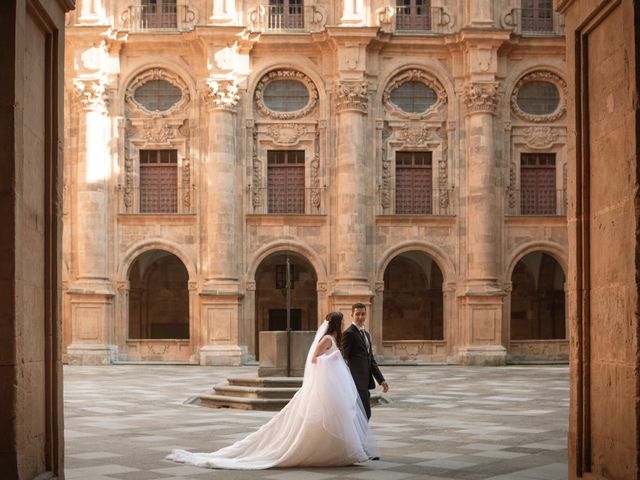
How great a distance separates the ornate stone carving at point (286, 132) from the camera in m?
38.4

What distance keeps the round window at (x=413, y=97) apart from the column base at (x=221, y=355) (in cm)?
1059

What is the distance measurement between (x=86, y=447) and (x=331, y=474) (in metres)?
3.93

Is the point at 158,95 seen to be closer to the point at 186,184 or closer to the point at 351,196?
the point at 186,184

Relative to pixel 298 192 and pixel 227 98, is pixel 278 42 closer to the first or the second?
pixel 227 98

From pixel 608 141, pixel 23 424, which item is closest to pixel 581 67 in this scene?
pixel 608 141

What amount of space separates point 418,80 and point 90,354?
49.5 feet

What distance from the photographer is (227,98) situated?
37.4 m

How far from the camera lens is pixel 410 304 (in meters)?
44.7

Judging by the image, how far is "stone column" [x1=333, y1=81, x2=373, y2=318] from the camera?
122ft

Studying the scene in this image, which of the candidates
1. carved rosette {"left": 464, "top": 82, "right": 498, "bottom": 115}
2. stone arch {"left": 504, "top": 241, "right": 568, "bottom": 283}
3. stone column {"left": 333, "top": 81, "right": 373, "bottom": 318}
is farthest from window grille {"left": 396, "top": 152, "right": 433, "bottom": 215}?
stone arch {"left": 504, "top": 241, "right": 568, "bottom": 283}

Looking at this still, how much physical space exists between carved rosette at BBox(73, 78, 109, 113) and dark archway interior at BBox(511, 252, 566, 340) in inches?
708

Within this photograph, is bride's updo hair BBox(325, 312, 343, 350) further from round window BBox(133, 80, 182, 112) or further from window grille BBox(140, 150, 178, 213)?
round window BBox(133, 80, 182, 112)

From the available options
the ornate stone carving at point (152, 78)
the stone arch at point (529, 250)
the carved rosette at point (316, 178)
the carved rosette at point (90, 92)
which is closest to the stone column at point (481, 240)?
the stone arch at point (529, 250)

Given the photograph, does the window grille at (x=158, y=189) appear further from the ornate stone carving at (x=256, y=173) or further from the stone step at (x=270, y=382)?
the stone step at (x=270, y=382)
